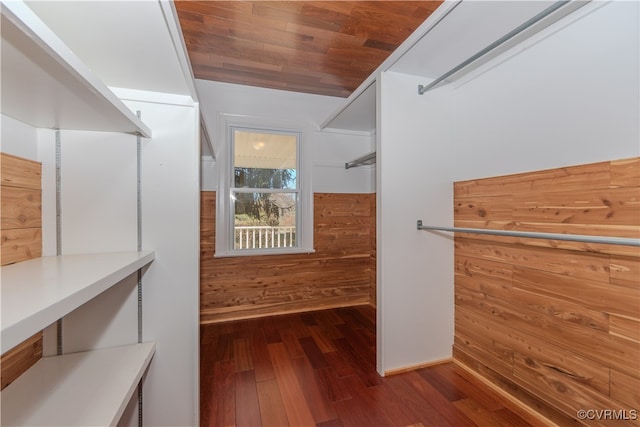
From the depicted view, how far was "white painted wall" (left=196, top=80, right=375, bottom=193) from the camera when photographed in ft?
8.38

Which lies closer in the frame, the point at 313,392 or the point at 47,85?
the point at 47,85

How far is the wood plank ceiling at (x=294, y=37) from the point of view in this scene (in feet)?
5.19

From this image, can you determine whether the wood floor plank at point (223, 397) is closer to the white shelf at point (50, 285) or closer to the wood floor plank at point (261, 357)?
the wood floor plank at point (261, 357)

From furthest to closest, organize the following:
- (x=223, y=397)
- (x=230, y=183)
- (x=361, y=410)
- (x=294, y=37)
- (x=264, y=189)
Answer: (x=264, y=189) < (x=230, y=183) < (x=294, y=37) < (x=223, y=397) < (x=361, y=410)

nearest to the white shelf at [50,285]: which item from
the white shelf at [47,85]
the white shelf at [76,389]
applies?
the white shelf at [76,389]

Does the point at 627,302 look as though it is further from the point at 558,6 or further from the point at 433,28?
the point at 433,28

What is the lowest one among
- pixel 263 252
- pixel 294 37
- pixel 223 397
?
pixel 223 397

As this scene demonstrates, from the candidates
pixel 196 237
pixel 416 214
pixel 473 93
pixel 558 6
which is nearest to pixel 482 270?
pixel 416 214

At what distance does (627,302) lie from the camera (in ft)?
3.49

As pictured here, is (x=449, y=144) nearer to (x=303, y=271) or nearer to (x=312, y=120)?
(x=312, y=120)

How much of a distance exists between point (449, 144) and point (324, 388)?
192 centimetres

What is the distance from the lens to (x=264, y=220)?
9.14 feet

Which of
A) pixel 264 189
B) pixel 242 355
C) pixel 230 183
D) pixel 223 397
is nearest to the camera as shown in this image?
pixel 223 397

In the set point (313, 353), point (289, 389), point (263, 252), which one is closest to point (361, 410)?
point (289, 389)
